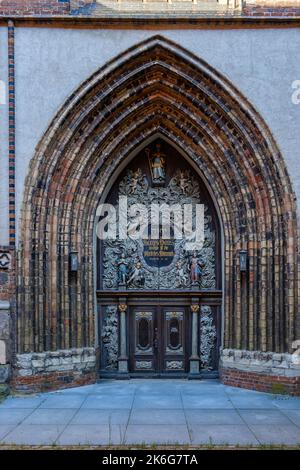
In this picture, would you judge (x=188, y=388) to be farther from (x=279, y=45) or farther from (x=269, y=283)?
(x=279, y=45)

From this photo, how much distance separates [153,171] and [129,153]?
58 centimetres

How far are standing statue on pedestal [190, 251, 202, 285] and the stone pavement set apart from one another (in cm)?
191

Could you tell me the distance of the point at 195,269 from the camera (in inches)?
367

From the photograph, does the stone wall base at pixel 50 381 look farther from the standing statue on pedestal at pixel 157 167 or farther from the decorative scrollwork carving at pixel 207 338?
the standing statue on pedestal at pixel 157 167

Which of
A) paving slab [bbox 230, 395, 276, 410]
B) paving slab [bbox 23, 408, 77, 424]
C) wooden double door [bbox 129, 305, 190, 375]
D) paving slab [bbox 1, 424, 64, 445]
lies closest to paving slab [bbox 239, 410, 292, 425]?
paving slab [bbox 230, 395, 276, 410]

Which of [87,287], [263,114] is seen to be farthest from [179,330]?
[263,114]

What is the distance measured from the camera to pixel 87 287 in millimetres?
9008

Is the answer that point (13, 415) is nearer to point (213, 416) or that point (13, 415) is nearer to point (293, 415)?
point (213, 416)

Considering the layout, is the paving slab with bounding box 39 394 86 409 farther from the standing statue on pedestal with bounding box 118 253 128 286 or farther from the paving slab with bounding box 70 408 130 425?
the standing statue on pedestal with bounding box 118 253 128 286

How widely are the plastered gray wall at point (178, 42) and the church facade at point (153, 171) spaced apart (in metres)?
0.02

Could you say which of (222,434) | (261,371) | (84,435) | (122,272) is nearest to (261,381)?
(261,371)

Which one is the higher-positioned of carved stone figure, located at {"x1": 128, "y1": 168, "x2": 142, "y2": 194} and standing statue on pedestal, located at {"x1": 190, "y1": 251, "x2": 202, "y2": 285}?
carved stone figure, located at {"x1": 128, "y1": 168, "x2": 142, "y2": 194}

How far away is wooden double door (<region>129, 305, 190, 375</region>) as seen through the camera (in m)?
9.41

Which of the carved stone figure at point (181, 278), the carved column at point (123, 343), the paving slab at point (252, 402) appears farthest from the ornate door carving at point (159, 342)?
the paving slab at point (252, 402)
